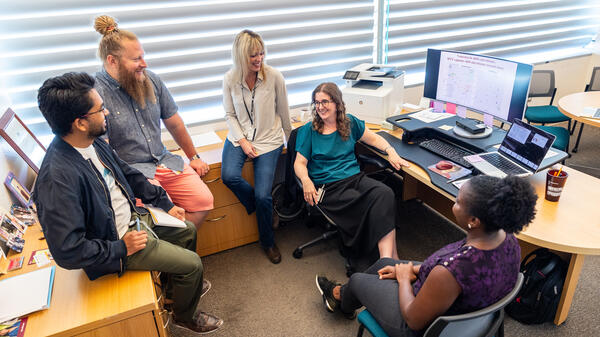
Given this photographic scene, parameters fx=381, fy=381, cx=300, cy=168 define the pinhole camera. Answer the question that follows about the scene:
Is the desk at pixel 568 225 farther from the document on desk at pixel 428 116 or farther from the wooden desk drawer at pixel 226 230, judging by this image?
the wooden desk drawer at pixel 226 230

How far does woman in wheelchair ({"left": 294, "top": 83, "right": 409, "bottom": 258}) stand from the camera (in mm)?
2305

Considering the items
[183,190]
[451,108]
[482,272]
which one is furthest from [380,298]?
[451,108]

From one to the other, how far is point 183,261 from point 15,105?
5.47 ft

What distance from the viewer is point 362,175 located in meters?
2.52

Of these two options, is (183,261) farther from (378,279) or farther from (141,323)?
(378,279)

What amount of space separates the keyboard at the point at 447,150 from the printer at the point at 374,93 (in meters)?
0.50

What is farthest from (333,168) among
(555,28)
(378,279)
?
(555,28)

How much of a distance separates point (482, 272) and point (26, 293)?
5.80ft

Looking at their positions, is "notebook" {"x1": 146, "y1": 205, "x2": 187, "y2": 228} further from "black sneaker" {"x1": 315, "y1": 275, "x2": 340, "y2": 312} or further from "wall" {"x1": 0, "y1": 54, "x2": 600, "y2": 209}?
"black sneaker" {"x1": 315, "y1": 275, "x2": 340, "y2": 312}

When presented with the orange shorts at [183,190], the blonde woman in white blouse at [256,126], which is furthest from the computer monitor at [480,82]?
the orange shorts at [183,190]

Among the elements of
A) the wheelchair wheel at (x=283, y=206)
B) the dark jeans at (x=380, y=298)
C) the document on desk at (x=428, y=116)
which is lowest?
the wheelchair wheel at (x=283, y=206)

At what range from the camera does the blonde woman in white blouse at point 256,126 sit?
2518mm

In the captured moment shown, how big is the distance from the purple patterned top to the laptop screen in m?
0.79

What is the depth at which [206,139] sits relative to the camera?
2.95 m
